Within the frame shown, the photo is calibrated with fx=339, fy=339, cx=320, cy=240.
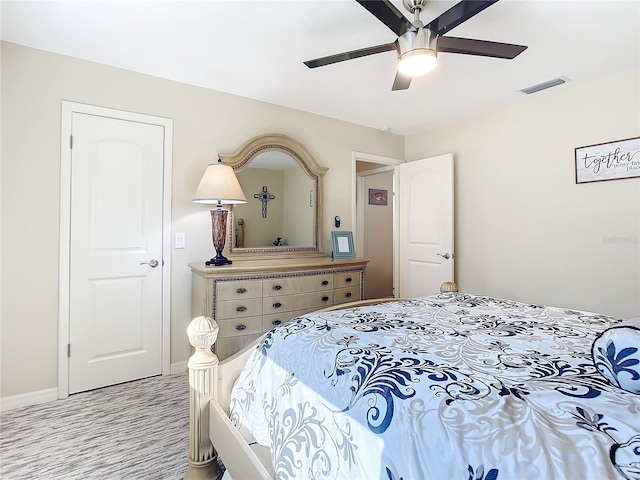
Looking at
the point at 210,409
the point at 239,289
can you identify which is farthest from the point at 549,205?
the point at 210,409

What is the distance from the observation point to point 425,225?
3906 mm

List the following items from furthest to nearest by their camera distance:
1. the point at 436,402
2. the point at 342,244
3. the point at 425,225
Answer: the point at 425,225 < the point at 342,244 < the point at 436,402

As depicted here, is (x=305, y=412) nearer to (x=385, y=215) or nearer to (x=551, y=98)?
(x=551, y=98)

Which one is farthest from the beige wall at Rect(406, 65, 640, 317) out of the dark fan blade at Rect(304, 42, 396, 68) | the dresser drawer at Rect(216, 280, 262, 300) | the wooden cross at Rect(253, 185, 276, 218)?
the dresser drawer at Rect(216, 280, 262, 300)

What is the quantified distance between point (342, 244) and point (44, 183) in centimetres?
247

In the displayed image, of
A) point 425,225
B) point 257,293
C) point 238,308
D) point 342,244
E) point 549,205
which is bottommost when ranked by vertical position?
point 238,308

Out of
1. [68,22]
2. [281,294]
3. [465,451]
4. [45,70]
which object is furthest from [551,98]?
[45,70]

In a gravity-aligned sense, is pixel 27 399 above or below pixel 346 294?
below

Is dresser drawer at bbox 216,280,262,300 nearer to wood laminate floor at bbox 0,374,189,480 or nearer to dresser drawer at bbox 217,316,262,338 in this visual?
dresser drawer at bbox 217,316,262,338

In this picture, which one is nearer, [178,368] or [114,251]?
[114,251]

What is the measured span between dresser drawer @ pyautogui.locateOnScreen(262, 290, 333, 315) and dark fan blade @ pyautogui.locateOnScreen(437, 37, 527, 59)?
2.01 m

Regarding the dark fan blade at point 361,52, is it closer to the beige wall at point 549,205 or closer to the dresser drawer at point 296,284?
the dresser drawer at point 296,284

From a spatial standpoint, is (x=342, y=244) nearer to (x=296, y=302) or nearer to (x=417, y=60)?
(x=296, y=302)

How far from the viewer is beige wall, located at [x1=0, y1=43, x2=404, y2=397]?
224cm
